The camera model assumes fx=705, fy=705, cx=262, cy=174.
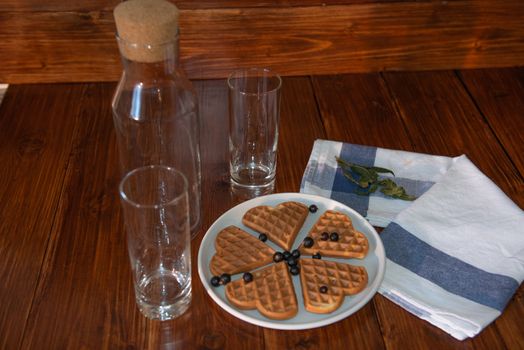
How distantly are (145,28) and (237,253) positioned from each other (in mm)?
370

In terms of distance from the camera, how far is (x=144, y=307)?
3.41 ft

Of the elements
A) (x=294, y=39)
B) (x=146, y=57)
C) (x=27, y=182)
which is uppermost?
(x=146, y=57)

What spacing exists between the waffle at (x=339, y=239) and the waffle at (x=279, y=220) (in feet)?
0.09

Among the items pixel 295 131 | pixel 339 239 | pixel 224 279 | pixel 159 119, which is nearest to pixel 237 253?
pixel 224 279

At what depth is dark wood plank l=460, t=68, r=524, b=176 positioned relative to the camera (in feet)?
4.68

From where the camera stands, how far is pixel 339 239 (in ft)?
3.71

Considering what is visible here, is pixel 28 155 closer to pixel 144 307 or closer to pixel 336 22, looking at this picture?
pixel 144 307

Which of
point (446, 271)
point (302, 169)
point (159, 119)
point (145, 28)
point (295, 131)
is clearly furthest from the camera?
point (295, 131)

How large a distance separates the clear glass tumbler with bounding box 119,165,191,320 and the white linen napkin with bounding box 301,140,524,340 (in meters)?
0.30

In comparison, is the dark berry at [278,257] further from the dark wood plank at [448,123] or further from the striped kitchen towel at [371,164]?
the dark wood plank at [448,123]

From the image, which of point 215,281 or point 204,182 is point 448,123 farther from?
point 215,281

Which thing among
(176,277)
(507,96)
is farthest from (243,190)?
(507,96)

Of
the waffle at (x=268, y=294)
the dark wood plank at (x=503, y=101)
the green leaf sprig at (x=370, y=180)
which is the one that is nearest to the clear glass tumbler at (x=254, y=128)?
the green leaf sprig at (x=370, y=180)

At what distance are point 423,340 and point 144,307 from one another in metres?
0.41
